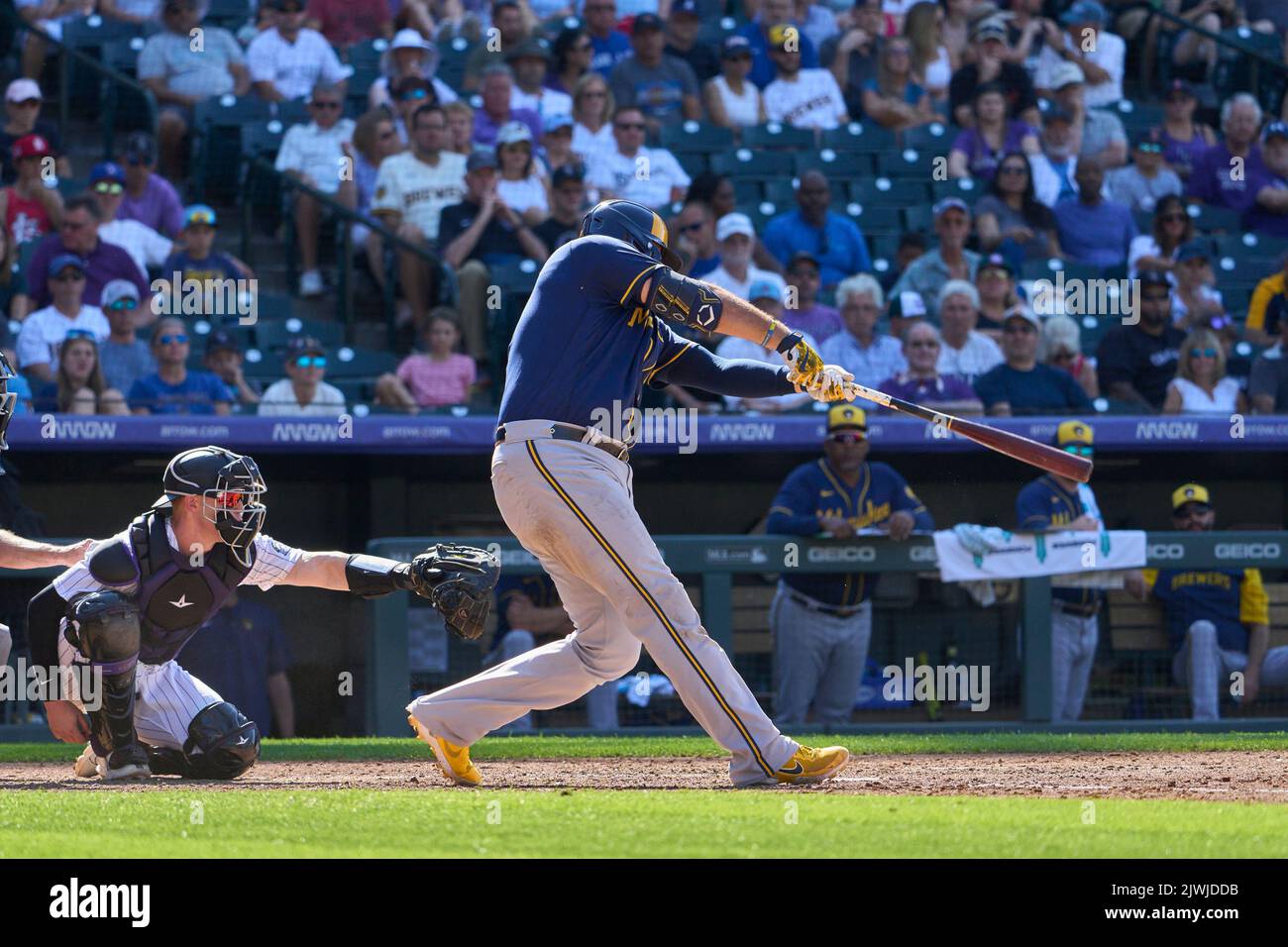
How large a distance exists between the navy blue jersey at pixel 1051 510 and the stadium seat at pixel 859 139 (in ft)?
13.0

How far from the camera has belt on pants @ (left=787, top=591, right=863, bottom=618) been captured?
8211 millimetres

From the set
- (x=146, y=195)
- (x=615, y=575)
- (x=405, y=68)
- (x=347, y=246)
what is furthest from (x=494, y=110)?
(x=615, y=575)

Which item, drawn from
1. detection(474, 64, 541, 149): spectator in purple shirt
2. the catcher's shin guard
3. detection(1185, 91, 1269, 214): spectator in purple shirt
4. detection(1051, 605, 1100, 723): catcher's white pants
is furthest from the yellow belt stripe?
detection(1185, 91, 1269, 214): spectator in purple shirt

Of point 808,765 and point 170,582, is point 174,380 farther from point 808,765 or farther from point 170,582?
point 808,765

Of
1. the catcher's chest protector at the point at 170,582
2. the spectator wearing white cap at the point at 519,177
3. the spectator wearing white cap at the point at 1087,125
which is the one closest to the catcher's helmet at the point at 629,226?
the catcher's chest protector at the point at 170,582

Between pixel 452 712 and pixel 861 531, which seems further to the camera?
pixel 861 531

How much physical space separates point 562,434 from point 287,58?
714 cm

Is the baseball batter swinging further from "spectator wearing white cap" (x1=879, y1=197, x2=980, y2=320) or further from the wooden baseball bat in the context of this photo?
"spectator wearing white cap" (x1=879, y1=197, x2=980, y2=320)

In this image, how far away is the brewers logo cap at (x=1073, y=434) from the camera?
29.2ft

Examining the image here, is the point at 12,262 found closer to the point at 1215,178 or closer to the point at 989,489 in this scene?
the point at 989,489

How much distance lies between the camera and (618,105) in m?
11.9

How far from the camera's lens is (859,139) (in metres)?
12.1

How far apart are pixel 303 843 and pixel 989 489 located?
6349 mm

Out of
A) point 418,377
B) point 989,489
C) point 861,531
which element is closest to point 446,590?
point 861,531
